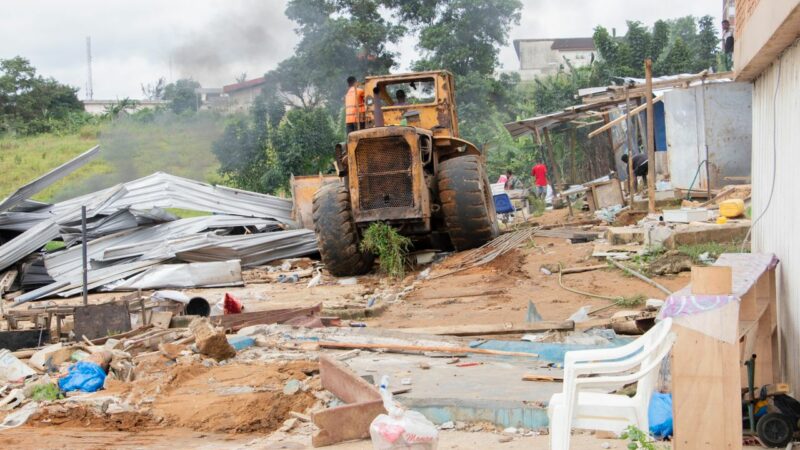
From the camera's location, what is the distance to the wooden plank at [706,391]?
3.97 metres

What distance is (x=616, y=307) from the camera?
10391 mm

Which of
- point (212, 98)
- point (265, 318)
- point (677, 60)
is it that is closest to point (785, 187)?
point (265, 318)

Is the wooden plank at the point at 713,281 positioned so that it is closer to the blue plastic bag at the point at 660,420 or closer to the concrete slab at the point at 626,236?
the blue plastic bag at the point at 660,420

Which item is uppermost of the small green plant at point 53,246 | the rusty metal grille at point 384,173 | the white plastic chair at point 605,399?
the rusty metal grille at point 384,173

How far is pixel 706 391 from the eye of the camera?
3986 mm

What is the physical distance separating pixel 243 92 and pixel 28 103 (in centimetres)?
905

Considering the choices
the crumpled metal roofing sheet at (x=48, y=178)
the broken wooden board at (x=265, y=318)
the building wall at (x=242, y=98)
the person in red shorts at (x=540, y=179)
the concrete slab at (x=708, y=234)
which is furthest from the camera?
the building wall at (x=242, y=98)

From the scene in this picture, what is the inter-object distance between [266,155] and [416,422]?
82.1 ft

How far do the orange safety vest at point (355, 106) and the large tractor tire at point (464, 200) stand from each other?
162cm

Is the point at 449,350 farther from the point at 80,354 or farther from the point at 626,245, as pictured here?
the point at 626,245

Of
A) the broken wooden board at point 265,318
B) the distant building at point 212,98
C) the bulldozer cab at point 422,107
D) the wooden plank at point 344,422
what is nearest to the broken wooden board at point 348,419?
→ the wooden plank at point 344,422

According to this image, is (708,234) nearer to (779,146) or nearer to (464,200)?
(464,200)

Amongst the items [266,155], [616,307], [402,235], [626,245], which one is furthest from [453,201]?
[266,155]

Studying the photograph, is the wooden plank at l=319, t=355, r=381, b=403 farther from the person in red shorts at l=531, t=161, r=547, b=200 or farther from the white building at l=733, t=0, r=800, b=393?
the person in red shorts at l=531, t=161, r=547, b=200
